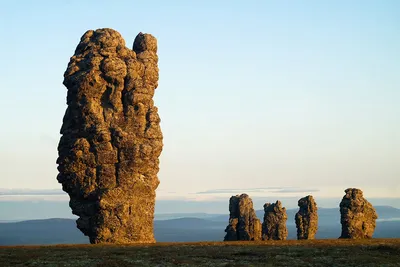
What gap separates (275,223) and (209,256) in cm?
5360

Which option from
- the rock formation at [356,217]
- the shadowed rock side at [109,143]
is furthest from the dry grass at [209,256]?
the rock formation at [356,217]

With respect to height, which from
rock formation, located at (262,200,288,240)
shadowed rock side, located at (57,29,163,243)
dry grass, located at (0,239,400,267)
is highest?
shadowed rock side, located at (57,29,163,243)

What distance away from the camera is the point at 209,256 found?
60.8m

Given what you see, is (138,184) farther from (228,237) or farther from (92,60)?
(228,237)

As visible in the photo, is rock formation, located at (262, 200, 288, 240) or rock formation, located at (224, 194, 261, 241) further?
rock formation, located at (224, 194, 261, 241)

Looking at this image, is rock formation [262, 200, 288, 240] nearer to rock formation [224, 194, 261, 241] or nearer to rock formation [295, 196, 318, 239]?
rock formation [224, 194, 261, 241]

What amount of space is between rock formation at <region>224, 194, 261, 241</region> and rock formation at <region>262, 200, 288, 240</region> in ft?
4.68

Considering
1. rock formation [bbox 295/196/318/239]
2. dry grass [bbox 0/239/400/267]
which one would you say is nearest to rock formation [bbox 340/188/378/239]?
rock formation [bbox 295/196/318/239]

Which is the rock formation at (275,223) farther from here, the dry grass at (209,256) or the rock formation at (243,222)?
the dry grass at (209,256)

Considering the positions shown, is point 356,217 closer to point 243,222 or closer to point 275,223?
point 275,223

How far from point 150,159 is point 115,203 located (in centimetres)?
869

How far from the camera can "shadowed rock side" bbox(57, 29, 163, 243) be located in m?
87.2

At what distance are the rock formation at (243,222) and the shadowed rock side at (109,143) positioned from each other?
27.2 metres

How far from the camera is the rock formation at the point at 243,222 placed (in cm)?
11238
